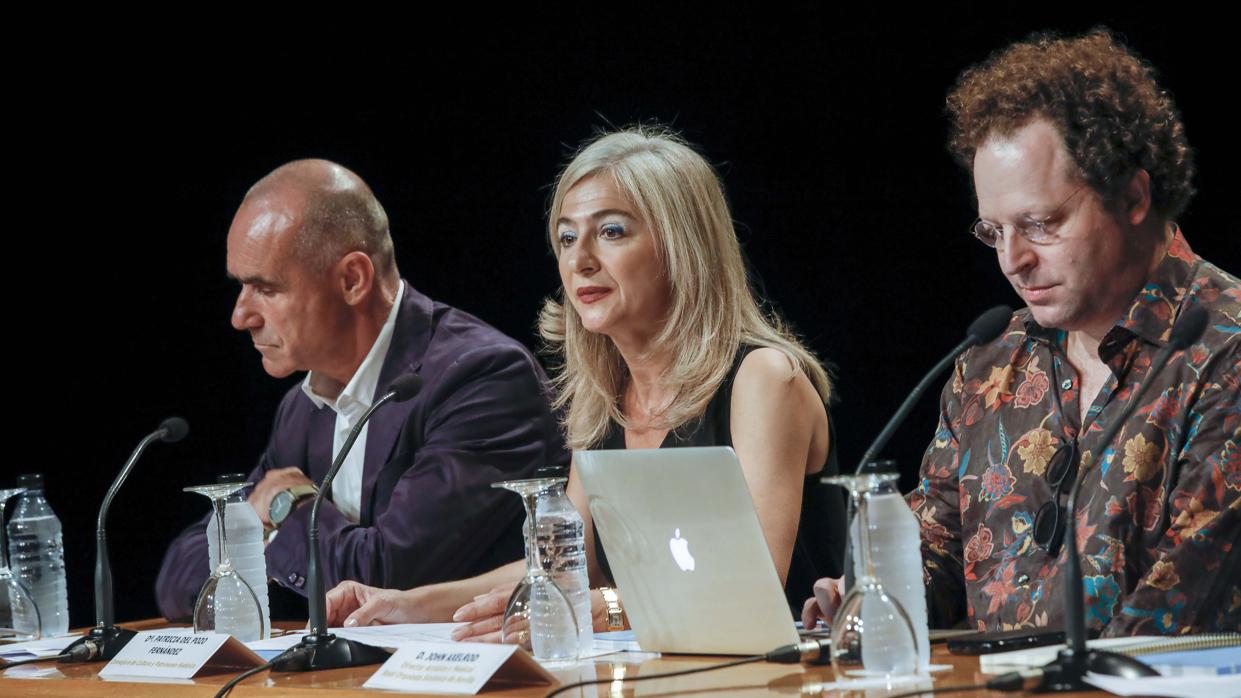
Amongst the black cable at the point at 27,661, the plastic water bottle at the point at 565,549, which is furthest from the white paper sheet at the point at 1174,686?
the black cable at the point at 27,661

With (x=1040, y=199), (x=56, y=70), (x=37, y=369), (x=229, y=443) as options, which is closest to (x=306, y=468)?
(x=229, y=443)

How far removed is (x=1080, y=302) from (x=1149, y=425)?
196mm

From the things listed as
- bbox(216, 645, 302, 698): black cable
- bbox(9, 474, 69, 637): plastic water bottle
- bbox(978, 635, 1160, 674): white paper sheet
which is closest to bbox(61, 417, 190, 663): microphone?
bbox(216, 645, 302, 698): black cable

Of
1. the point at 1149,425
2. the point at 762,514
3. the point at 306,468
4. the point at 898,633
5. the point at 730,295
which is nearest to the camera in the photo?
the point at 898,633

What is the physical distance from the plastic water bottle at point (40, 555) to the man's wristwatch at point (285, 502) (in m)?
0.43

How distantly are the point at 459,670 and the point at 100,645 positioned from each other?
2.86 feet

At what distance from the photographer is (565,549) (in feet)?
6.72

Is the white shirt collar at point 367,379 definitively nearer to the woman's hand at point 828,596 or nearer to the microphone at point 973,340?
the woman's hand at point 828,596

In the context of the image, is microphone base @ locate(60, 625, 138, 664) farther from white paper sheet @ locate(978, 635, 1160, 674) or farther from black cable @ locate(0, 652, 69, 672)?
white paper sheet @ locate(978, 635, 1160, 674)

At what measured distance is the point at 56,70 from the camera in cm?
432

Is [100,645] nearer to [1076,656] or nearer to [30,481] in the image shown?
[30,481]

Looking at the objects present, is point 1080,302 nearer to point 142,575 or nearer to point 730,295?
point 730,295

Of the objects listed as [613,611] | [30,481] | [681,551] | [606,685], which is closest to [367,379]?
[30,481]

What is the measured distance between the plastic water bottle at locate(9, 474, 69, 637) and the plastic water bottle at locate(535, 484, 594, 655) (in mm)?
1344
